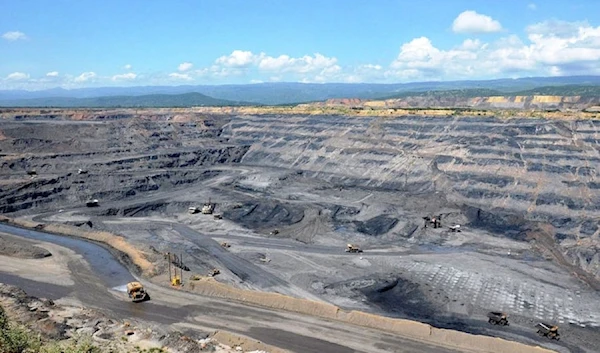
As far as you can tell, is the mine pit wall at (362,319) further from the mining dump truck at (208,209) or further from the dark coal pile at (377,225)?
the dark coal pile at (377,225)

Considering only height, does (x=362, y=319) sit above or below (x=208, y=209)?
above

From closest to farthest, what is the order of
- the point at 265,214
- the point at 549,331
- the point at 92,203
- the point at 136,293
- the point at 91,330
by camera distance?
the point at 91,330 < the point at 136,293 < the point at 549,331 < the point at 265,214 < the point at 92,203

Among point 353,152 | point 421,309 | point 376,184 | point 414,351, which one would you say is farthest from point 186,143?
point 414,351

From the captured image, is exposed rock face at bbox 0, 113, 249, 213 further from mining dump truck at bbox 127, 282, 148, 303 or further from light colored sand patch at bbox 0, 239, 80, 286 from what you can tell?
mining dump truck at bbox 127, 282, 148, 303

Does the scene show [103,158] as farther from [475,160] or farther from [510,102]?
[510,102]

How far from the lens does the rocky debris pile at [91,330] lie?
75.8ft

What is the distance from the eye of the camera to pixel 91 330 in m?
25.0

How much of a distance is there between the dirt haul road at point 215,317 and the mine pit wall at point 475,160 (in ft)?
92.8

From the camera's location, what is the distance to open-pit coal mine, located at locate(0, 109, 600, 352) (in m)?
38.1

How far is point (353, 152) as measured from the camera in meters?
80.7

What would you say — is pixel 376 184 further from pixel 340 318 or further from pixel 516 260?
pixel 340 318

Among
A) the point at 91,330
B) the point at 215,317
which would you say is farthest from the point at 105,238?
the point at 215,317

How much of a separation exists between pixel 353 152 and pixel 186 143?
34982 millimetres

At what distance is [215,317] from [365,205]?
118 feet
